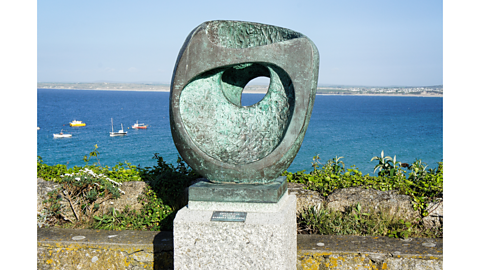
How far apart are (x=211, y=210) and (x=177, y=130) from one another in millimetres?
806

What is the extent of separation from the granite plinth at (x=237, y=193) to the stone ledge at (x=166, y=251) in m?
0.79

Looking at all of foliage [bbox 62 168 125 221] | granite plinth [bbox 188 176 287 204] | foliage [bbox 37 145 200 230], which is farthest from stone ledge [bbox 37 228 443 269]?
granite plinth [bbox 188 176 287 204]

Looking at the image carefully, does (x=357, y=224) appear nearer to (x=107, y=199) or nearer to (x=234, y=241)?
(x=234, y=241)

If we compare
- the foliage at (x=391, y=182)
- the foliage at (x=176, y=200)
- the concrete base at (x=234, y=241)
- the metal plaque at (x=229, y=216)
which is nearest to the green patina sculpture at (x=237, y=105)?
the metal plaque at (x=229, y=216)

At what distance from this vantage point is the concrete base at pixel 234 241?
11.2 ft

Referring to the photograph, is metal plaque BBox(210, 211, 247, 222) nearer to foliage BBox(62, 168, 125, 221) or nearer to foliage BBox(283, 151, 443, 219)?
foliage BBox(283, 151, 443, 219)

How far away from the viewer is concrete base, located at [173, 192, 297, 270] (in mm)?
3416

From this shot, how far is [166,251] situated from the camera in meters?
4.20

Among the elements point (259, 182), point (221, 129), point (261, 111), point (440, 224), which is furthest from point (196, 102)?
point (440, 224)

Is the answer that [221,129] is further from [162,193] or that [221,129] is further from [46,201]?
[46,201]

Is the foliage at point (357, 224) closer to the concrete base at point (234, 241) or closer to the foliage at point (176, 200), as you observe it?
the foliage at point (176, 200)

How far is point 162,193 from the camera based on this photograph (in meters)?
5.32

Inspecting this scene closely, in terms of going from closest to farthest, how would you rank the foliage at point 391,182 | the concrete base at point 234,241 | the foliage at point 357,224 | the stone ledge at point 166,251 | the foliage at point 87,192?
the concrete base at point 234,241 → the stone ledge at point 166,251 → the foliage at point 357,224 → the foliage at point 391,182 → the foliage at point 87,192

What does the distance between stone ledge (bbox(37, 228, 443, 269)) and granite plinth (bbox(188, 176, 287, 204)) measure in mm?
791
